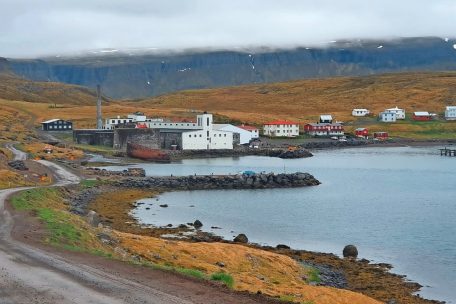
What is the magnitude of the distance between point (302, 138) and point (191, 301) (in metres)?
155

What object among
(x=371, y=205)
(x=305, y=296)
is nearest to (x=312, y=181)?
(x=371, y=205)

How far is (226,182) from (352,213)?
74.9ft

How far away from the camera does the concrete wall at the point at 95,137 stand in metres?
138

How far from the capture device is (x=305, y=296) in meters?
27.2

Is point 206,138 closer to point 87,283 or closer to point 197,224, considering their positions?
point 197,224

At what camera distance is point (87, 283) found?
64.0 ft

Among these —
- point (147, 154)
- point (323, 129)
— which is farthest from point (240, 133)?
point (147, 154)

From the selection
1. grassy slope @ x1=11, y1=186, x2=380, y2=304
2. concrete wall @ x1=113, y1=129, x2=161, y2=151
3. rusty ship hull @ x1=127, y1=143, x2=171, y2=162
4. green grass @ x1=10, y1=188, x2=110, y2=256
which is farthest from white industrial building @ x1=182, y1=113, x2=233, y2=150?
grassy slope @ x1=11, y1=186, x2=380, y2=304

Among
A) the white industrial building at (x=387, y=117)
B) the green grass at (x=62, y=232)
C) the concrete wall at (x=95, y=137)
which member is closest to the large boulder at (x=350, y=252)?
the green grass at (x=62, y=232)

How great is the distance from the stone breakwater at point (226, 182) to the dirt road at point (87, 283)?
58.6 metres

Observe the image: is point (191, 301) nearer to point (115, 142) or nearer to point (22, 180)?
point (22, 180)

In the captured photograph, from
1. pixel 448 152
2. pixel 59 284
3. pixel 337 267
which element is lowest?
pixel 337 267

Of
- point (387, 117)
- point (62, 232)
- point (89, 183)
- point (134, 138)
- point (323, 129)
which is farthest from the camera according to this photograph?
point (387, 117)

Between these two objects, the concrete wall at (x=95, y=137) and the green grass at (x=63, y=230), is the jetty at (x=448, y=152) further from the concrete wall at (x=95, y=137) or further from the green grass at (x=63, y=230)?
the green grass at (x=63, y=230)
